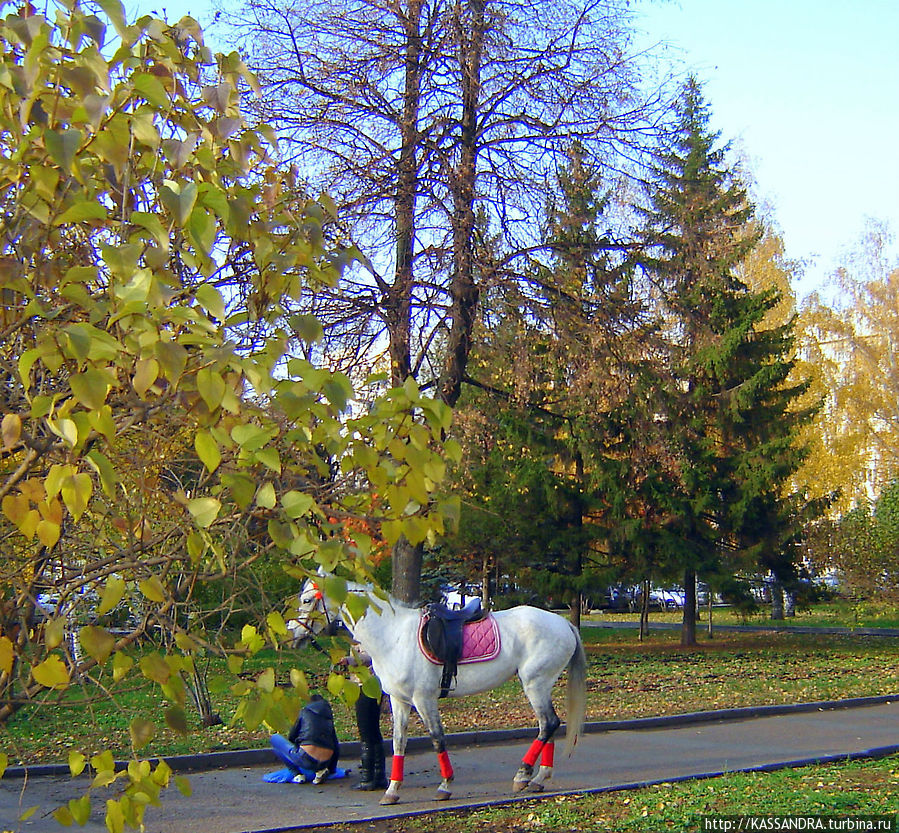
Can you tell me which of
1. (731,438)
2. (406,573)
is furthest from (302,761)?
(731,438)

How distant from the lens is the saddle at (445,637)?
10.1 metres

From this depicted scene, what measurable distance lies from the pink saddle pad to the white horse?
0.17ft

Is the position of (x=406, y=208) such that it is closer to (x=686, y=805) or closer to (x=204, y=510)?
(x=686, y=805)

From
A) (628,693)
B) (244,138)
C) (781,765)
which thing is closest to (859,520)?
(628,693)

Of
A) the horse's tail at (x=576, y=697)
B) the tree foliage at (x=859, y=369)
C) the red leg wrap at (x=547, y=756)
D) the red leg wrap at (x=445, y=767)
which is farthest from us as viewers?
the tree foliage at (x=859, y=369)

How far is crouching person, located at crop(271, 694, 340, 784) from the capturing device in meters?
10.7

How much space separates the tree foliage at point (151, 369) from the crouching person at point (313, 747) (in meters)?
7.18

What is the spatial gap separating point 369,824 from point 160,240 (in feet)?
24.5

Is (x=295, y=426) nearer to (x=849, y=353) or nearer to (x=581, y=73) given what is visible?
(x=581, y=73)

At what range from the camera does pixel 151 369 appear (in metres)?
2.47

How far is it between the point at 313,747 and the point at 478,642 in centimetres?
206

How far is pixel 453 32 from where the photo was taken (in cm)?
1573

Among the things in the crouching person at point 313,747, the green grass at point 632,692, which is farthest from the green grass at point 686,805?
the green grass at point 632,692

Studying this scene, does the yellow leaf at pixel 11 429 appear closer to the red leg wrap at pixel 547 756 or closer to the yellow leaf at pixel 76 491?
the yellow leaf at pixel 76 491
